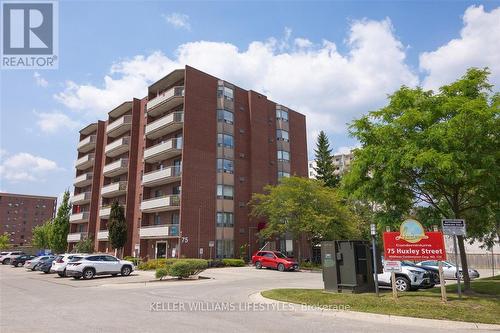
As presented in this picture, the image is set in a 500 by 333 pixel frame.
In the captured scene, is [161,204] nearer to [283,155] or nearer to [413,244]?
[283,155]

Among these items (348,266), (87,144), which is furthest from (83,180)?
(348,266)

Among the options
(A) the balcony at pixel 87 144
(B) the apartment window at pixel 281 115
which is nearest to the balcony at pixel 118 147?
(A) the balcony at pixel 87 144

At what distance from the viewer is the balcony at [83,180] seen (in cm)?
6109

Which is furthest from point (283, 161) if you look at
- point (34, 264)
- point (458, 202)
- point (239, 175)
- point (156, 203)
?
point (458, 202)

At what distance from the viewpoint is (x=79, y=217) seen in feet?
192

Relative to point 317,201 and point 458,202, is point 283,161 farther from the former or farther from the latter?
point 458,202

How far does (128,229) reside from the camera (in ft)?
154

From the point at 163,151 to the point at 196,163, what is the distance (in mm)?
4025

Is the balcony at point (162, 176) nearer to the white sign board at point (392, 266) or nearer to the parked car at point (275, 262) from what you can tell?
the parked car at point (275, 262)

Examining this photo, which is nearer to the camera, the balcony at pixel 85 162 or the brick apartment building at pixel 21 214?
the balcony at pixel 85 162

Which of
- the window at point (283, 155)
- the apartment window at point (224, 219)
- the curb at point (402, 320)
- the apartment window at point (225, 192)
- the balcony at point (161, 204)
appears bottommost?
the curb at point (402, 320)

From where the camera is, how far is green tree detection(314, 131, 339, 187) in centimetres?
5932

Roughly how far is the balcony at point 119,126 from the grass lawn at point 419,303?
4121cm

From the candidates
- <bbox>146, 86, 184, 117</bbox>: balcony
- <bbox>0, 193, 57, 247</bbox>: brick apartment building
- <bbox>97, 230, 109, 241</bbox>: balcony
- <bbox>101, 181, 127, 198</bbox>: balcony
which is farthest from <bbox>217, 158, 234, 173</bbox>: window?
<bbox>0, 193, 57, 247</bbox>: brick apartment building
